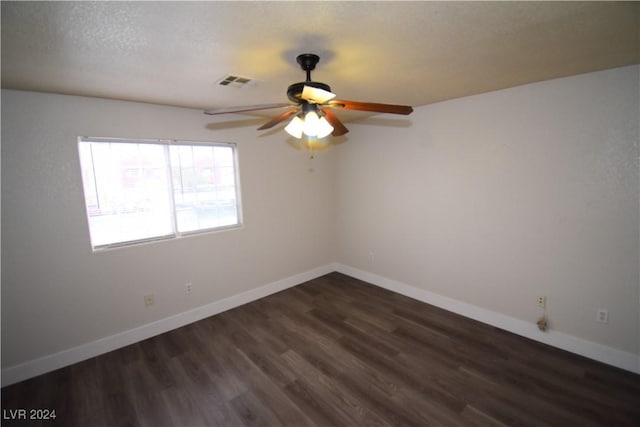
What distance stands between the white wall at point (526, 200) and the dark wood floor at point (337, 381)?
18.4 inches

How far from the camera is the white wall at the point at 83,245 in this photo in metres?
2.22

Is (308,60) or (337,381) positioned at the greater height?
(308,60)

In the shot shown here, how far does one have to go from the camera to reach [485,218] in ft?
9.46

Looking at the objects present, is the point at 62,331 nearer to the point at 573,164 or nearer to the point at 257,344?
the point at 257,344

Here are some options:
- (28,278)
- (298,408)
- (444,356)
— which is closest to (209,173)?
(28,278)

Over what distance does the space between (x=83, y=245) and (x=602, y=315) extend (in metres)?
4.49

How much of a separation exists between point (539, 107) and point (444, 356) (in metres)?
2.35

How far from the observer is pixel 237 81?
2.19m

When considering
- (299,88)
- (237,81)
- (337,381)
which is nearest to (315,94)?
(299,88)

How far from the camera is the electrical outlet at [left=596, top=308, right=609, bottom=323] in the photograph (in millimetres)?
2270

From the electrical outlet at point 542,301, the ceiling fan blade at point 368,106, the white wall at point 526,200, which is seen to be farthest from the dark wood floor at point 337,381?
the ceiling fan blade at point 368,106

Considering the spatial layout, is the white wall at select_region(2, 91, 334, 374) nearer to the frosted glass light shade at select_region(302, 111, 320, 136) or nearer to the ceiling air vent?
the ceiling air vent

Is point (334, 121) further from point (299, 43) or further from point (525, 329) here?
point (525, 329)

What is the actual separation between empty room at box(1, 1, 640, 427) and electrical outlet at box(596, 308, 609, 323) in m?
0.03
